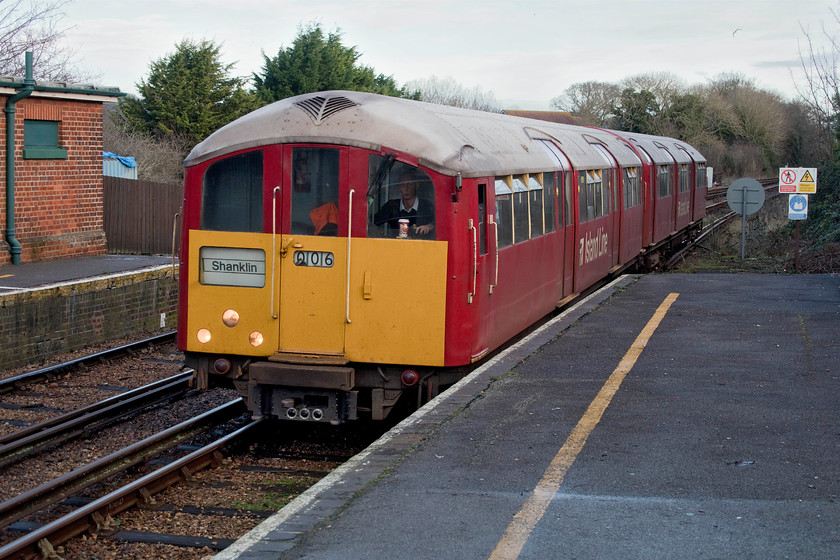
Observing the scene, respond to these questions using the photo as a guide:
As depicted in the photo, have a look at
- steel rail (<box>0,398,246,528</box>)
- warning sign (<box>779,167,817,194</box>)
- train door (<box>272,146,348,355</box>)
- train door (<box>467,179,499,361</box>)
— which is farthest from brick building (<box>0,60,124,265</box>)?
warning sign (<box>779,167,817,194</box>)

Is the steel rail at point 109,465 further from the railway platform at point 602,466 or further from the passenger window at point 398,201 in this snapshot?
the passenger window at point 398,201

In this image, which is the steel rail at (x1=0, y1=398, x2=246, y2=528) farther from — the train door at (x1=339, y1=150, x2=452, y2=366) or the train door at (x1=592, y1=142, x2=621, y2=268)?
the train door at (x1=592, y1=142, x2=621, y2=268)

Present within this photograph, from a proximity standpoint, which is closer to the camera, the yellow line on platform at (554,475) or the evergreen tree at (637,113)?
the yellow line on platform at (554,475)

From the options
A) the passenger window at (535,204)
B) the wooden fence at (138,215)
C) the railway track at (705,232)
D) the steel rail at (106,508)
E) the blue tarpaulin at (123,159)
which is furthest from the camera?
the blue tarpaulin at (123,159)

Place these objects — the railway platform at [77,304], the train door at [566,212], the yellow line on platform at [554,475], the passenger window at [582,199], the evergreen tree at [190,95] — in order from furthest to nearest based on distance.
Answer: the evergreen tree at [190,95], the passenger window at [582,199], the railway platform at [77,304], the train door at [566,212], the yellow line on platform at [554,475]

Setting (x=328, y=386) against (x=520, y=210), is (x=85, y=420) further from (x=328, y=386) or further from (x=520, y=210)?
(x=520, y=210)

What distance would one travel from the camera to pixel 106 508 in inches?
252

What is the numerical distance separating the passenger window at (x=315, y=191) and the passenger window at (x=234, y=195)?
0.30m

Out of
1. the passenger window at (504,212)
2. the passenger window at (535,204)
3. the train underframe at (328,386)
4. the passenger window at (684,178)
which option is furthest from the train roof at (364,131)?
the passenger window at (684,178)

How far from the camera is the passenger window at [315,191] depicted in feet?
24.2

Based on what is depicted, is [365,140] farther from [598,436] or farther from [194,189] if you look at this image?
[598,436]

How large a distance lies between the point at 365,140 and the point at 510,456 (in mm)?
2747

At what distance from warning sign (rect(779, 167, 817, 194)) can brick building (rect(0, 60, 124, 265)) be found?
13527 mm

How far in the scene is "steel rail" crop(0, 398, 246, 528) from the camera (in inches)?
257
